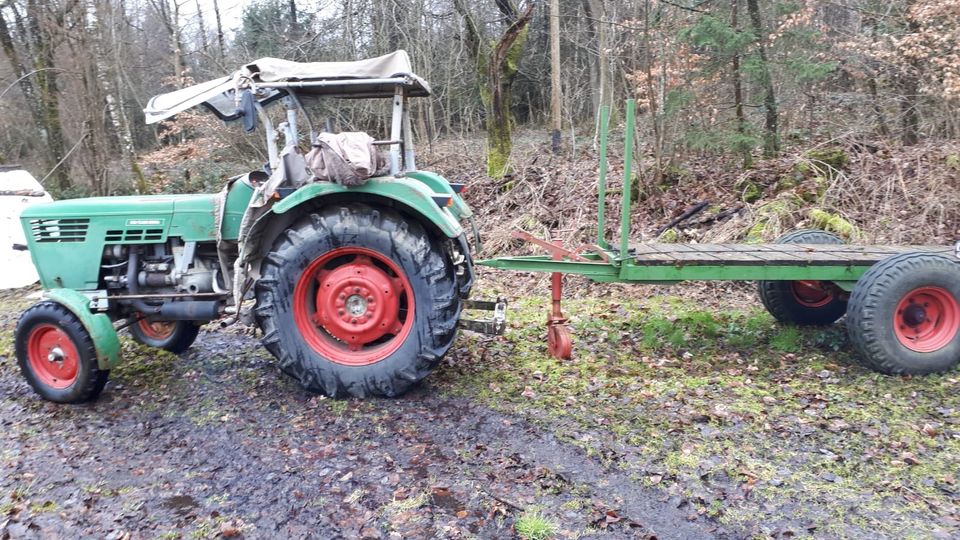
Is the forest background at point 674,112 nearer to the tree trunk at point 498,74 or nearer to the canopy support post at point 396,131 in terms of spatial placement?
the tree trunk at point 498,74

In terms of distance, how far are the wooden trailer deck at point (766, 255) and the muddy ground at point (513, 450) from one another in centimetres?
74

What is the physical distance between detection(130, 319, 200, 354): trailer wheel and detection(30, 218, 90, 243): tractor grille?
0.94 metres

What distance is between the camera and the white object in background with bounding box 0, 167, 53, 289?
8328 mm

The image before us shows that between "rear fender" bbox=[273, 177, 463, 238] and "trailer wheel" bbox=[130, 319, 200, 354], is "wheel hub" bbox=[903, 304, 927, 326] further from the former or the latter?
"trailer wheel" bbox=[130, 319, 200, 354]

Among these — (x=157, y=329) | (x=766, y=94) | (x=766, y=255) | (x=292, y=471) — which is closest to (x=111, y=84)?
(x=157, y=329)

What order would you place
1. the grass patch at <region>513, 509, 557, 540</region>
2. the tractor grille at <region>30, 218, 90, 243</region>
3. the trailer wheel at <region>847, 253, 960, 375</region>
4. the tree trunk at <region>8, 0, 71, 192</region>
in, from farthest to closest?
the tree trunk at <region>8, 0, 71, 192</region> < the tractor grille at <region>30, 218, 90, 243</region> < the trailer wheel at <region>847, 253, 960, 375</region> < the grass patch at <region>513, 509, 557, 540</region>

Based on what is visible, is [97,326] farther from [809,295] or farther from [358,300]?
[809,295]

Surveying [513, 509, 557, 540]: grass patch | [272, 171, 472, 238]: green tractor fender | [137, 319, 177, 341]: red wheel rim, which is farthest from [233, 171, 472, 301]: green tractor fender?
[513, 509, 557, 540]: grass patch

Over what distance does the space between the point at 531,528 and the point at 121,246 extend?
3.69 meters

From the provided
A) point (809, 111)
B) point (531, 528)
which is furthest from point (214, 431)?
point (809, 111)

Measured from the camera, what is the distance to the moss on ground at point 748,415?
3.03 metres

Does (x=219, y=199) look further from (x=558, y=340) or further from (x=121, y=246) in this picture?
(x=558, y=340)

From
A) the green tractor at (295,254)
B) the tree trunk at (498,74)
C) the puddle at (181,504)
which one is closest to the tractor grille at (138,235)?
the green tractor at (295,254)

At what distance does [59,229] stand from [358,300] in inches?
92.9
